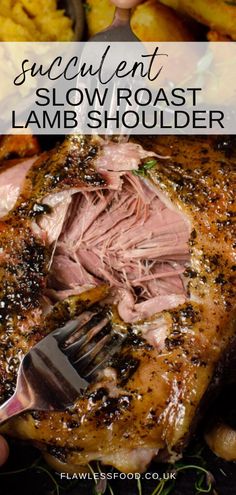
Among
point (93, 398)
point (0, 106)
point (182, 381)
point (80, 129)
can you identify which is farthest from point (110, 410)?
point (0, 106)

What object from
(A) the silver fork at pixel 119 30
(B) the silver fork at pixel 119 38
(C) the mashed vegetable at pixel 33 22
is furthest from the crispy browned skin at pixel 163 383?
(C) the mashed vegetable at pixel 33 22

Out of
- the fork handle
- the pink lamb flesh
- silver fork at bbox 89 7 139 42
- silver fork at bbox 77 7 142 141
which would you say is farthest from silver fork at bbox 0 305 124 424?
silver fork at bbox 89 7 139 42

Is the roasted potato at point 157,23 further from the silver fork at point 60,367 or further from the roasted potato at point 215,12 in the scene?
the silver fork at point 60,367

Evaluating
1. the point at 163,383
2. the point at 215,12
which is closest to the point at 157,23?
the point at 215,12

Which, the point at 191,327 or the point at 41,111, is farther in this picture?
the point at 41,111

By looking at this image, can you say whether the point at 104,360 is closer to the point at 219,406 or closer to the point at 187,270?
the point at 187,270

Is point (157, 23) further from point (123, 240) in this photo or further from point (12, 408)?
point (12, 408)

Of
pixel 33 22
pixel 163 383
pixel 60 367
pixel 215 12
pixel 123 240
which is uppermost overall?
pixel 33 22
